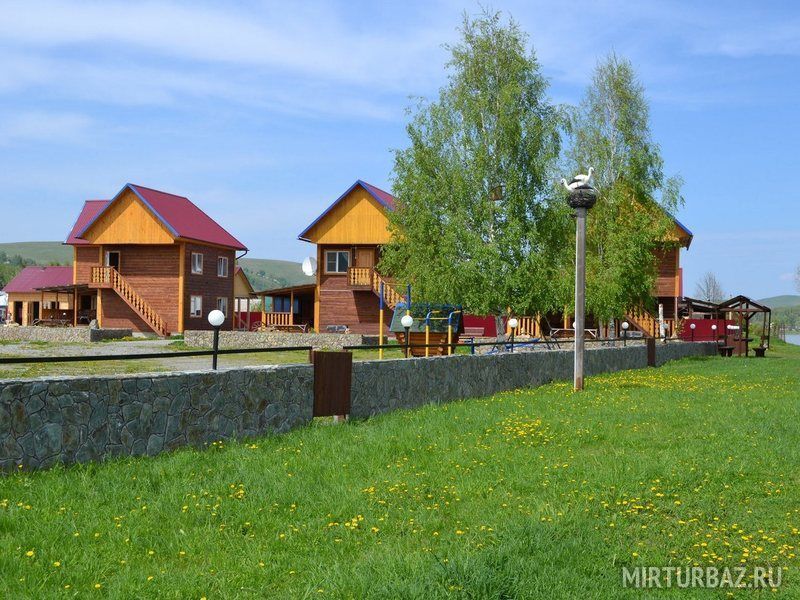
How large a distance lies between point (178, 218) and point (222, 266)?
4.40 meters

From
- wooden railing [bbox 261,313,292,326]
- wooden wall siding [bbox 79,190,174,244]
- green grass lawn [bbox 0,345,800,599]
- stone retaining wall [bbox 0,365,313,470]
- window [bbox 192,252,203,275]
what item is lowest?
green grass lawn [bbox 0,345,800,599]

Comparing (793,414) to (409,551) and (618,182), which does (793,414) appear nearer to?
(409,551)

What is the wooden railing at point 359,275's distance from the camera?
40.3 meters

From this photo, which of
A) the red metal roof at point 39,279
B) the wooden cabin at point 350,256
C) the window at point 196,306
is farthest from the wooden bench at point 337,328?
the red metal roof at point 39,279

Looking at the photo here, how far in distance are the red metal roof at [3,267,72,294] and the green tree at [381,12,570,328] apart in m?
41.1

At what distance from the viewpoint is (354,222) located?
41375 mm

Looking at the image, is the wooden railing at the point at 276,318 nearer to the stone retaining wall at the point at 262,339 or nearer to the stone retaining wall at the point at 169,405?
the stone retaining wall at the point at 262,339

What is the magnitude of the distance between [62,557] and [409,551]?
2.50 metres

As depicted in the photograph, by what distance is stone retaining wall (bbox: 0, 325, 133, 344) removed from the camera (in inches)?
1399

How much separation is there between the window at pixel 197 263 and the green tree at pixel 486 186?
61.4ft

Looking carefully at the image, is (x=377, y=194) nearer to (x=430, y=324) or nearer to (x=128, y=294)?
(x=128, y=294)

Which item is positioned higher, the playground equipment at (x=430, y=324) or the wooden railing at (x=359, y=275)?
the wooden railing at (x=359, y=275)

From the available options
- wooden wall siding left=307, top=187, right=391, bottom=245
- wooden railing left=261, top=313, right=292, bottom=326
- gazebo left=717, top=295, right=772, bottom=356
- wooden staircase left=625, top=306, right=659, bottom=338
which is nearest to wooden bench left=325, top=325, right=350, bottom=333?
wooden wall siding left=307, top=187, right=391, bottom=245

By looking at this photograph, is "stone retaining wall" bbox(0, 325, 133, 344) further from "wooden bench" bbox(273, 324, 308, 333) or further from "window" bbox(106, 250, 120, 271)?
"wooden bench" bbox(273, 324, 308, 333)
